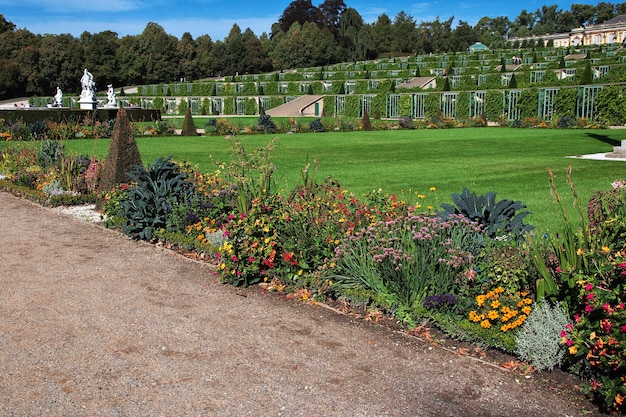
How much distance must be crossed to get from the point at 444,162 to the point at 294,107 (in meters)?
27.4

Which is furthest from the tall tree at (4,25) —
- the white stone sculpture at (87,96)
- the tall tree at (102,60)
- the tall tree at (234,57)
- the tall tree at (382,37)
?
the white stone sculpture at (87,96)

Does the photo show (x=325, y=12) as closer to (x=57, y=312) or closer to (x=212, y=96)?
(x=212, y=96)

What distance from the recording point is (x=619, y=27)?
313ft

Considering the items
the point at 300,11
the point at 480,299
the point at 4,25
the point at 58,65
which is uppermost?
the point at 300,11

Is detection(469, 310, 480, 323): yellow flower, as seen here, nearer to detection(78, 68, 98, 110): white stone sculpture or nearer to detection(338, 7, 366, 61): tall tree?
detection(78, 68, 98, 110): white stone sculpture

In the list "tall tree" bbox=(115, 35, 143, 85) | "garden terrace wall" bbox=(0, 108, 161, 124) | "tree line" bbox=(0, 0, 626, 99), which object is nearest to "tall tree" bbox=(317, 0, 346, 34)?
"tree line" bbox=(0, 0, 626, 99)

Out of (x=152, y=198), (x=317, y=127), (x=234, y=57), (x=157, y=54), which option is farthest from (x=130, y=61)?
(x=152, y=198)

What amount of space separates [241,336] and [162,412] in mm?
1040

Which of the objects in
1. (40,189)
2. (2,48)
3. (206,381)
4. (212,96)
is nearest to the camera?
(206,381)

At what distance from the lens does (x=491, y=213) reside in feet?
16.3

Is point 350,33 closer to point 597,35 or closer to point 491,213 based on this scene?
point 597,35

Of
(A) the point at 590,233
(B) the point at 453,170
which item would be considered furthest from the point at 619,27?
(A) the point at 590,233

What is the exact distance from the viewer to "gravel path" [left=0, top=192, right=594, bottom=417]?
3.07m

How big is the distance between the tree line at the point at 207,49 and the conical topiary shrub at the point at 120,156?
58841 millimetres
